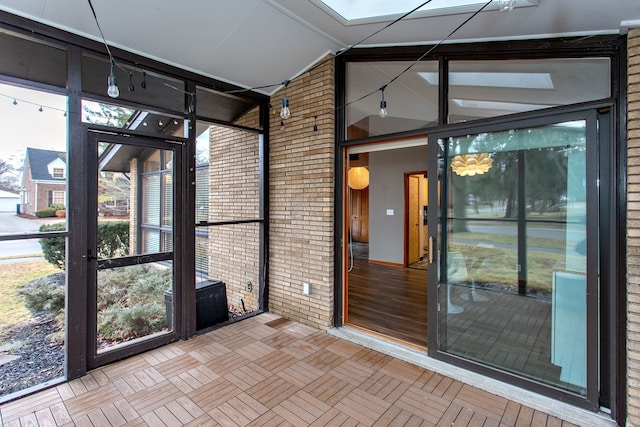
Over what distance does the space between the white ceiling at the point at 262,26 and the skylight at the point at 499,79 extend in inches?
11.3

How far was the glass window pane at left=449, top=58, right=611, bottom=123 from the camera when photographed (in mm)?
2356

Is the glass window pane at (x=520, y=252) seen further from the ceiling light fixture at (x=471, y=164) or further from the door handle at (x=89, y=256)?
the door handle at (x=89, y=256)

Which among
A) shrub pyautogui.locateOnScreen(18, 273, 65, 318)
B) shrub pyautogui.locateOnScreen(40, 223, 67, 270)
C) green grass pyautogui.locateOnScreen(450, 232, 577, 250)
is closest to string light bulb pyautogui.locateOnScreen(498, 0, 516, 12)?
green grass pyautogui.locateOnScreen(450, 232, 577, 250)

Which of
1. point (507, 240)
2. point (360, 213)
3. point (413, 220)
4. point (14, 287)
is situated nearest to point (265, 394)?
point (14, 287)

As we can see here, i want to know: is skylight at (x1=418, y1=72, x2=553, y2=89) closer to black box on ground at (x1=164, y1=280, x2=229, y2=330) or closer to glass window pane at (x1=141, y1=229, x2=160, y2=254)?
glass window pane at (x1=141, y1=229, x2=160, y2=254)

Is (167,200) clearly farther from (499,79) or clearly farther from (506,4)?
(499,79)

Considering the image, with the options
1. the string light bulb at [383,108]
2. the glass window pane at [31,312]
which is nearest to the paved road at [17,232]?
the glass window pane at [31,312]

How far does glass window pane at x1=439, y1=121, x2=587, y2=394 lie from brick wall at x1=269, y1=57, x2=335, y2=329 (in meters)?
1.32

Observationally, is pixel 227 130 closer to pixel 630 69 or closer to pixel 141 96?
pixel 141 96

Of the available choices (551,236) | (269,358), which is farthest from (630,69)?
(269,358)

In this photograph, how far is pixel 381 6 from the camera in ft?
9.06

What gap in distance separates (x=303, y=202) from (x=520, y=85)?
241cm

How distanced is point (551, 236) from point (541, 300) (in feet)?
1.66

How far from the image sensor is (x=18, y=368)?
265 cm
